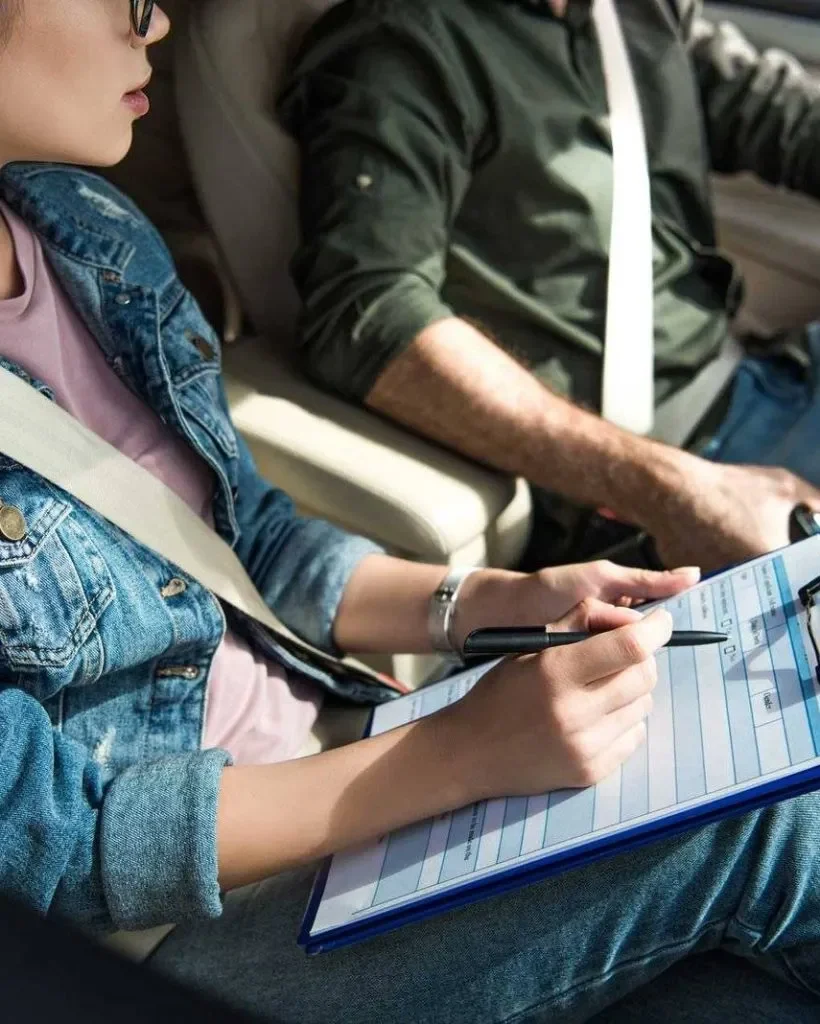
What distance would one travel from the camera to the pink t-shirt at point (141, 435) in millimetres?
819

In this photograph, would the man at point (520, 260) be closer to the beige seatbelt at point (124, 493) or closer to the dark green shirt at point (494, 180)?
the dark green shirt at point (494, 180)

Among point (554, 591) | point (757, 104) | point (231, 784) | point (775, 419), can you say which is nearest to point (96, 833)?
point (231, 784)

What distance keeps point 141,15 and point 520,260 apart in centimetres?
65

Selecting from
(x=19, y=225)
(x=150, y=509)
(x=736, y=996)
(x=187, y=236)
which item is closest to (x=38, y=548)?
(x=150, y=509)

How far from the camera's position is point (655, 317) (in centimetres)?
138

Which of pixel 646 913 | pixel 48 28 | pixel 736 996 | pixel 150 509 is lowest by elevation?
pixel 736 996

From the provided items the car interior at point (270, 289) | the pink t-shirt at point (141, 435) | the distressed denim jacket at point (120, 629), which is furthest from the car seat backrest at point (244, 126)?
the pink t-shirt at point (141, 435)

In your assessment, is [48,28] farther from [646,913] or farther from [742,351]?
[742,351]

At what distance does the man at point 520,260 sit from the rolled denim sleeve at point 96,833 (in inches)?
22.9

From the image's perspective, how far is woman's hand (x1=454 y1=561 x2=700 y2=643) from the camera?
0.87 metres

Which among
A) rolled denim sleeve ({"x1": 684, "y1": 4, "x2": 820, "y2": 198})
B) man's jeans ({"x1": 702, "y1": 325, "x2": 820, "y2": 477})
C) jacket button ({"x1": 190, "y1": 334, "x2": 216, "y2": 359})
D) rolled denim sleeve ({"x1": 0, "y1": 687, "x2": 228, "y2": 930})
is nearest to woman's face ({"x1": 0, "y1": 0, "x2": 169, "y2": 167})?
jacket button ({"x1": 190, "y1": 334, "x2": 216, "y2": 359})

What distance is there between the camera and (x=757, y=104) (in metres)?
1.54

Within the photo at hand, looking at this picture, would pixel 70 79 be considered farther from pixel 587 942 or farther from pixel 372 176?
pixel 587 942

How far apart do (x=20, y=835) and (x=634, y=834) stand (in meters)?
0.39
